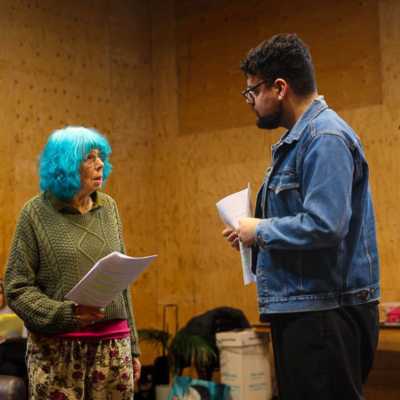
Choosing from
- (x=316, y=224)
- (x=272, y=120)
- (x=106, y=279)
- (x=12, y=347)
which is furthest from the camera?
(x=12, y=347)

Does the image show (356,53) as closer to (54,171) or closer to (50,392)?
(54,171)

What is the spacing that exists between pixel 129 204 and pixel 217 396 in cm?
191

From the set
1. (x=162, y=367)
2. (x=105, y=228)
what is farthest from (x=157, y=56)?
(x=105, y=228)

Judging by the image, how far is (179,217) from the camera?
598cm

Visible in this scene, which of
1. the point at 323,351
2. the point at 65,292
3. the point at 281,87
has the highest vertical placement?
the point at 281,87

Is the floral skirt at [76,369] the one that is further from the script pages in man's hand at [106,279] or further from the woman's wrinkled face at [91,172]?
the woman's wrinkled face at [91,172]

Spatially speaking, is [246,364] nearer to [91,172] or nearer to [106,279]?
[91,172]

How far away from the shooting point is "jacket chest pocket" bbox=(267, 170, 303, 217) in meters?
1.79

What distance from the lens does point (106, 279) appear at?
2.18m

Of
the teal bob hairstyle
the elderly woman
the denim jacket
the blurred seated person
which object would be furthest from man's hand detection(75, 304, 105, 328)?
the blurred seated person

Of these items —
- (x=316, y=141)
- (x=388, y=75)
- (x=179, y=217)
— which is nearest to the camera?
(x=316, y=141)

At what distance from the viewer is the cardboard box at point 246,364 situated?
15.2 ft

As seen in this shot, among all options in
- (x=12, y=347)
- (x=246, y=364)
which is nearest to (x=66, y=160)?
(x=12, y=347)

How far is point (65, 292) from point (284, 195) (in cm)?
93
